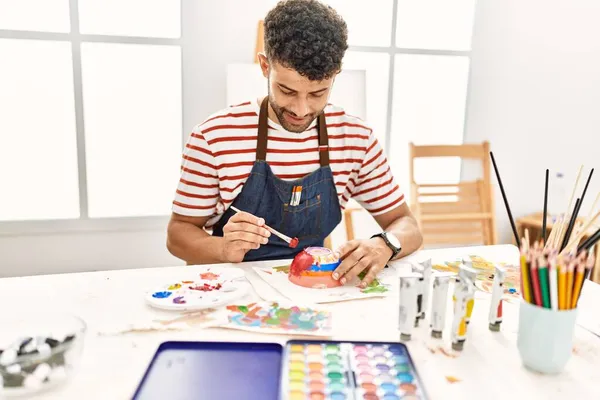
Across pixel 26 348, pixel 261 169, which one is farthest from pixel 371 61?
pixel 26 348

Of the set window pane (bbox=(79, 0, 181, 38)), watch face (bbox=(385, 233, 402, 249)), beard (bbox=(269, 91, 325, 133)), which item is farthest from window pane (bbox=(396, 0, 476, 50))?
watch face (bbox=(385, 233, 402, 249))

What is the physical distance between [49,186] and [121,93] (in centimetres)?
62

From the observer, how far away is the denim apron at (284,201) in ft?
4.76

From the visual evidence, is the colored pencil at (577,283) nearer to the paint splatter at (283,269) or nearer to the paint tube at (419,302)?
the paint tube at (419,302)

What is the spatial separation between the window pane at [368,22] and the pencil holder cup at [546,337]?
230 cm

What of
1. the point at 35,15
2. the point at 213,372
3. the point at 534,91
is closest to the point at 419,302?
the point at 213,372

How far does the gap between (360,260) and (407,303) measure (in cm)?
28

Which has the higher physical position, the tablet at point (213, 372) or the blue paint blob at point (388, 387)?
the blue paint blob at point (388, 387)

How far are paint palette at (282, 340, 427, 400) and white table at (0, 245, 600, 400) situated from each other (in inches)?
1.5

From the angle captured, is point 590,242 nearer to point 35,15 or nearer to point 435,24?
point 435,24

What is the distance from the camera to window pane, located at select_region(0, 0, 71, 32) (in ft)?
7.97

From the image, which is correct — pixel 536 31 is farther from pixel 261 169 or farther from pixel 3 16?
pixel 3 16

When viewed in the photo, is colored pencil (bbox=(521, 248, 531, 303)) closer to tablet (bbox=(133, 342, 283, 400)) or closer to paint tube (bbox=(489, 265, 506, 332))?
paint tube (bbox=(489, 265, 506, 332))

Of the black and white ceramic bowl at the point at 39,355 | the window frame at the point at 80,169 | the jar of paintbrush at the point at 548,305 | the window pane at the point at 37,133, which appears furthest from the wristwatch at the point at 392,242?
the window pane at the point at 37,133
